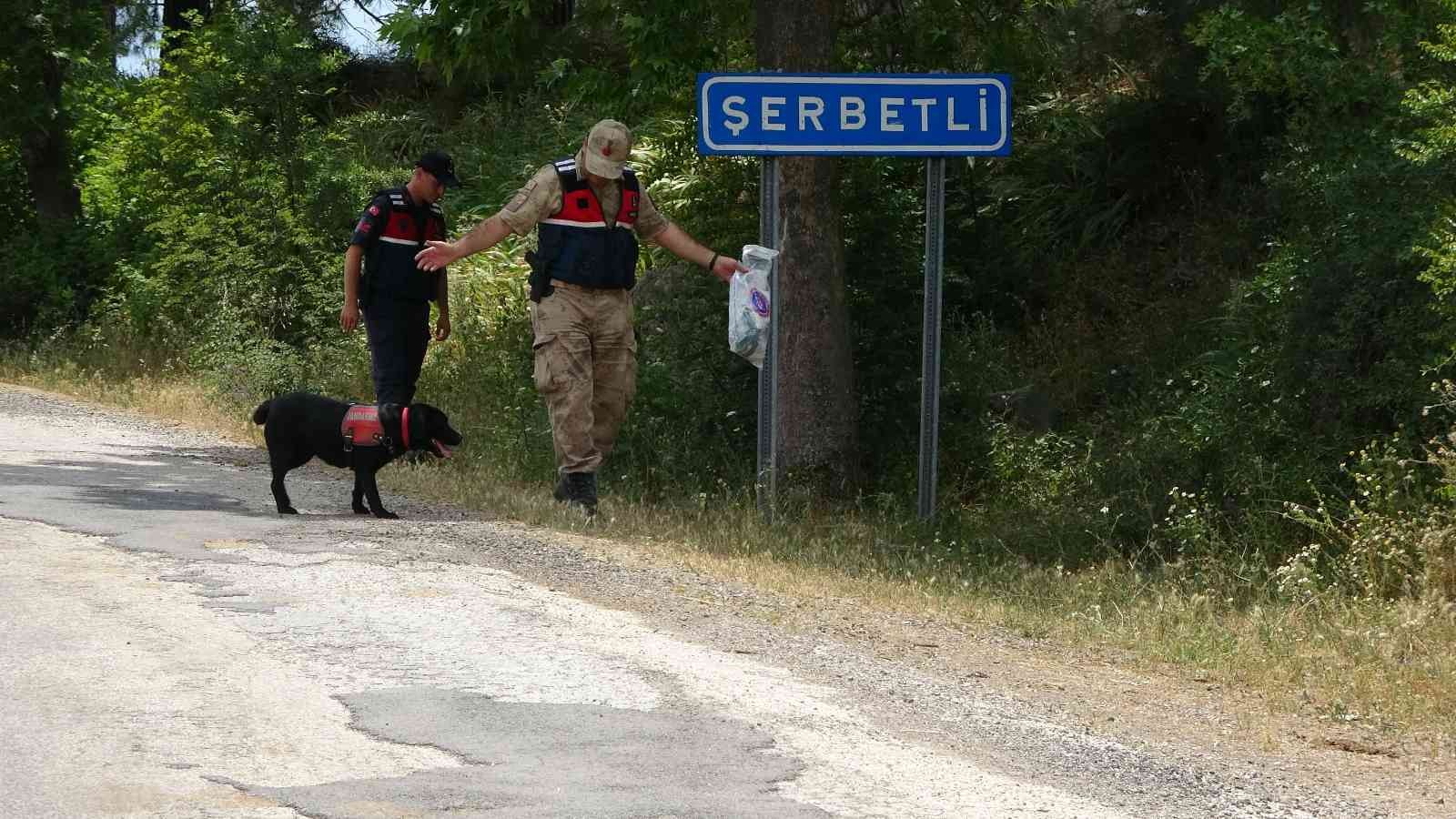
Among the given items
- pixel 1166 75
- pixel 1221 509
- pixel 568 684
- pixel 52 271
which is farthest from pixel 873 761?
pixel 52 271

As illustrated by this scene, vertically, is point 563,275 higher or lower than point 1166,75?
lower

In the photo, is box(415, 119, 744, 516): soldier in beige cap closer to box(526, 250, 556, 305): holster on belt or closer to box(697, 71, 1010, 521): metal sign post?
box(526, 250, 556, 305): holster on belt

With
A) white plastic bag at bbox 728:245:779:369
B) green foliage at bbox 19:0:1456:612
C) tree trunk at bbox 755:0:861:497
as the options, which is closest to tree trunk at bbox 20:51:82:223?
green foliage at bbox 19:0:1456:612

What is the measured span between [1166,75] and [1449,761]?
11600 mm

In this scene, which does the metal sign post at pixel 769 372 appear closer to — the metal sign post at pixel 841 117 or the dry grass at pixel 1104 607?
the metal sign post at pixel 841 117

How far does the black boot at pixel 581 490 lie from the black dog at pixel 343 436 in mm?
751

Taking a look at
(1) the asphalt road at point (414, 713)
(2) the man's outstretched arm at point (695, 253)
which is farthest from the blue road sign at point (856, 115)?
(1) the asphalt road at point (414, 713)

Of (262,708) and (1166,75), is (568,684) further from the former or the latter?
(1166,75)

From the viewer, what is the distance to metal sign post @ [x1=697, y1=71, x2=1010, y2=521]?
10.1 m

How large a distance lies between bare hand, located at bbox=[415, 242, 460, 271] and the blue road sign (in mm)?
1563

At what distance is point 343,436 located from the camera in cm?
948

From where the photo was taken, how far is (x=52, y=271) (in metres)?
21.9

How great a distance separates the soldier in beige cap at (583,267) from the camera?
9641mm

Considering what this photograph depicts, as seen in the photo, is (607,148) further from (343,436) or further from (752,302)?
(343,436)
